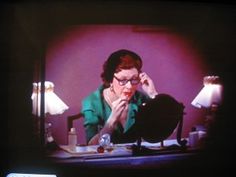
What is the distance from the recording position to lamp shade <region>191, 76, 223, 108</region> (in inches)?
81.3

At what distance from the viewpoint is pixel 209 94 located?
2.07 m

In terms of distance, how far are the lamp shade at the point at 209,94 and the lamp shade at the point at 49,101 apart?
0.65 metres

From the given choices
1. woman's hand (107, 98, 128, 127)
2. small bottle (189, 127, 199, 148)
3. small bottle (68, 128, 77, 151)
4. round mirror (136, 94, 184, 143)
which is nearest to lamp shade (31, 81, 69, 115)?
small bottle (68, 128, 77, 151)

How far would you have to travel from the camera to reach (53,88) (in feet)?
6.64

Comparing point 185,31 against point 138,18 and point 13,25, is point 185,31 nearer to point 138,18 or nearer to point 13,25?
point 138,18

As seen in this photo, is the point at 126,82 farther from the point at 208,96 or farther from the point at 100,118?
the point at 208,96

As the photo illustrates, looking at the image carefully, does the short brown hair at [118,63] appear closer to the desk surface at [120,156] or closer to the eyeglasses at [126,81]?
the eyeglasses at [126,81]

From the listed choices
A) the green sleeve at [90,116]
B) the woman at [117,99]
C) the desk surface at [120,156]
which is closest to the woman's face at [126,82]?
the woman at [117,99]

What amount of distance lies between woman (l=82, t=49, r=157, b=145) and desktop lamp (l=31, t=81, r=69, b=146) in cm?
12

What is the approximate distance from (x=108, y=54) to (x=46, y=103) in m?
0.38

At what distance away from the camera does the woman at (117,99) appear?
204 centimetres

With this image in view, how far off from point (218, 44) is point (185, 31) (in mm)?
177

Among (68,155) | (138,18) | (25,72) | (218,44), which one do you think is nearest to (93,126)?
(68,155)

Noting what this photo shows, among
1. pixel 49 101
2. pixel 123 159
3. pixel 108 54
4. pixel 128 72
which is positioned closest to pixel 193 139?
pixel 123 159
